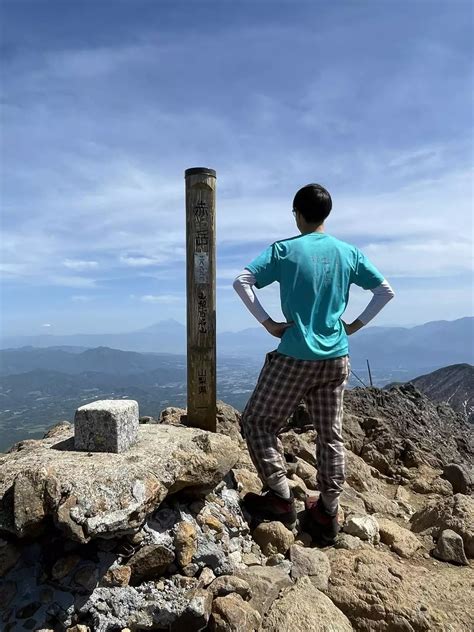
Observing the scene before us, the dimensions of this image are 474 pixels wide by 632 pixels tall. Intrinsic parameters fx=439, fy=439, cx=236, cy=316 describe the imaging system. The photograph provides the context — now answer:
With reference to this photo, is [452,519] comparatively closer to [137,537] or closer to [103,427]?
[137,537]

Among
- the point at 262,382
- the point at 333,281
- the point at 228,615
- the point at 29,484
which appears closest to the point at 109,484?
the point at 29,484

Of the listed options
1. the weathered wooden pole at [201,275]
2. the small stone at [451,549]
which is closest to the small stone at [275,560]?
the small stone at [451,549]

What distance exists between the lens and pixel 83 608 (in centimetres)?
358

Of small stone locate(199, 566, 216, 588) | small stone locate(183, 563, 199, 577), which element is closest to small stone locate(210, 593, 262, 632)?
small stone locate(199, 566, 216, 588)

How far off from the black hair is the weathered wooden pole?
1.38 meters

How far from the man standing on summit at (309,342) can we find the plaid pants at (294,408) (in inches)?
0.4

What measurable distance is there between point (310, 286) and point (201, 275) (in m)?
1.75

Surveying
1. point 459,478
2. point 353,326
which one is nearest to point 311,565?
point 353,326

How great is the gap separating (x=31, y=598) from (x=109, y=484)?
107cm

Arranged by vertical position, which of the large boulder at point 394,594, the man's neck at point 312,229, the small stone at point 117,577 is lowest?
the large boulder at point 394,594

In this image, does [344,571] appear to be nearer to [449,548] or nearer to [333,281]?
[449,548]

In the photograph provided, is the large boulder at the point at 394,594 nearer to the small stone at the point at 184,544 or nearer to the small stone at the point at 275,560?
the small stone at the point at 275,560

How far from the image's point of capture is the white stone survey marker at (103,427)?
4.47 m

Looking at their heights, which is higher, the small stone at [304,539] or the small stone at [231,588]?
the small stone at [231,588]
